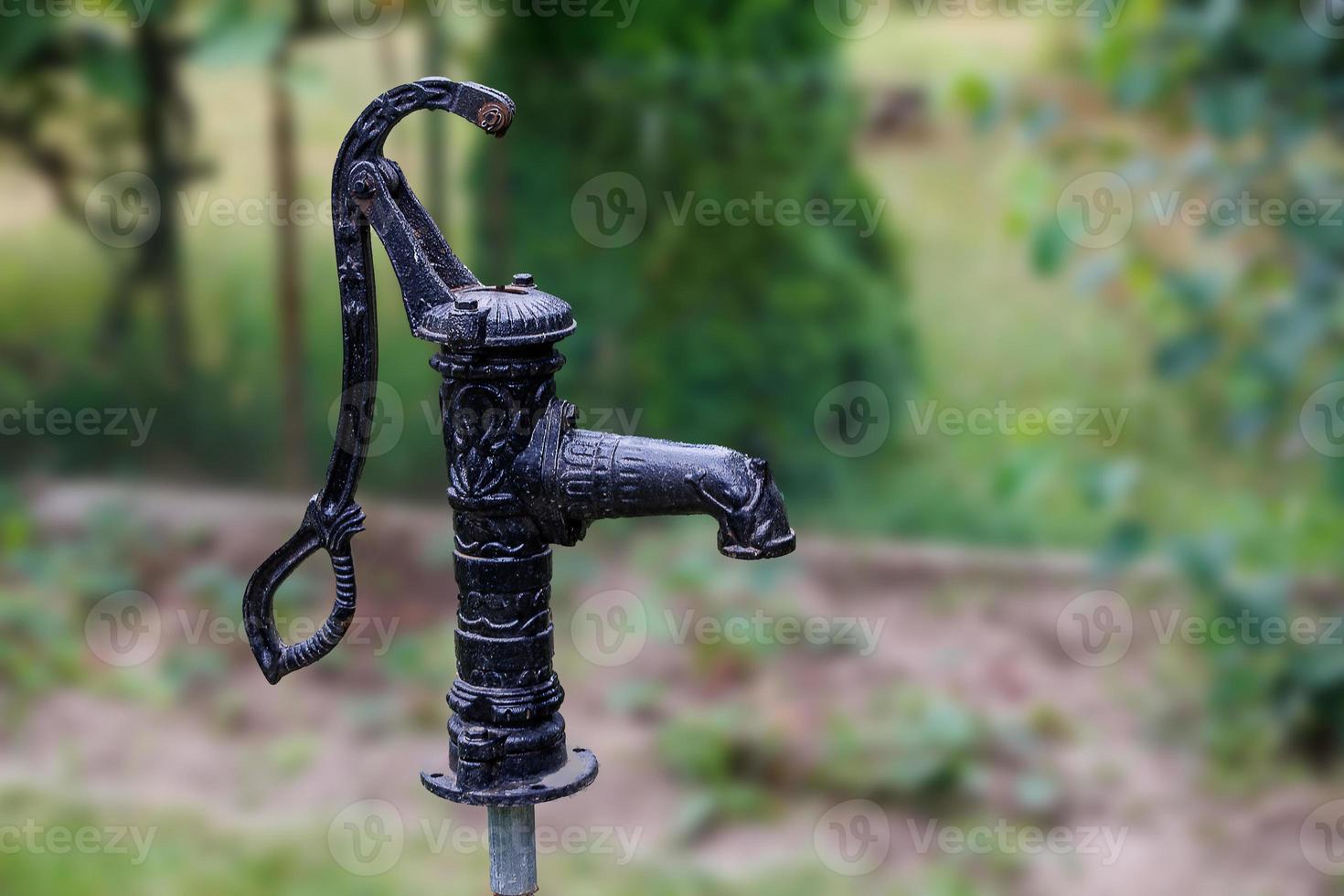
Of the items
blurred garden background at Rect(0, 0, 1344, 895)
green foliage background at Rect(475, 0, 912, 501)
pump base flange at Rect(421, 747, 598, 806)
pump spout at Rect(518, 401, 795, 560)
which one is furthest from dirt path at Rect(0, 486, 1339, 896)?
pump spout at Rect(518, 401, 795, 560)

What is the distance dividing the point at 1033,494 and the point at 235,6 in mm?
2057

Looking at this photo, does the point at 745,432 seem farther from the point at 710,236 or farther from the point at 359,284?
the point at 359,284

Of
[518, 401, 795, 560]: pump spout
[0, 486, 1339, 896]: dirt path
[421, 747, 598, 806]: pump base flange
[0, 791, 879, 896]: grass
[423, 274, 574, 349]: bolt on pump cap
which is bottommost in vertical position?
[0, 791, 879, 896]: grass

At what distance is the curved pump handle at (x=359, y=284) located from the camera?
1.33 metres

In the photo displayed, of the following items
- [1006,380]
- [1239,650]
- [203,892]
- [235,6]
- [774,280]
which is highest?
[235,6]

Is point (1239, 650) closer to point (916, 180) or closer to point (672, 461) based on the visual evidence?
point (916, 180)

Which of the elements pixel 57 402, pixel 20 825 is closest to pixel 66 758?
pixel 20 825

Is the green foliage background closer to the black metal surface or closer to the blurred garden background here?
the blurred garden background

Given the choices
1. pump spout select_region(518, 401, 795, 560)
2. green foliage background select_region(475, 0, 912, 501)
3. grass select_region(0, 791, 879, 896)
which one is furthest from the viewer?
green foliage background select_region(475, 0, 912, 501)

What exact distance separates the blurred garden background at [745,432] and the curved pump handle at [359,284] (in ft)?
4.91

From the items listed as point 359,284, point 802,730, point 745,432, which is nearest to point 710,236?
point 745,432

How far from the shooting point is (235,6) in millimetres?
3396

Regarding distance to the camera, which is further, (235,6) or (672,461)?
(235,6)

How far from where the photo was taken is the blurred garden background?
2.81m
